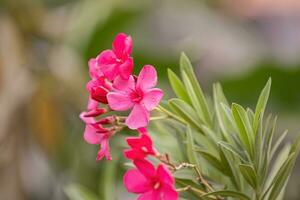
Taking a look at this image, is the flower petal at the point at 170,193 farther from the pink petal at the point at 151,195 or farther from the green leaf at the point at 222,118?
the green leaf at the point at 222,118

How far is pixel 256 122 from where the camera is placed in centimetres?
52

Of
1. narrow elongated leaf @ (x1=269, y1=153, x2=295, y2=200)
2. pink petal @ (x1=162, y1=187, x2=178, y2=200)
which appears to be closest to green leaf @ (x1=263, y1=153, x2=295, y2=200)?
narrow elongated leaf @ (x1=269, y1=153, x2=295, y2=200)

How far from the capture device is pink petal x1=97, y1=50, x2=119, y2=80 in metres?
0.49

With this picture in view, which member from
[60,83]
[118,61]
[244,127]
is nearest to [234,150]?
[244,127]

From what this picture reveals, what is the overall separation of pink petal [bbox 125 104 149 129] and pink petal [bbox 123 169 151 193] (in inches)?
1.4

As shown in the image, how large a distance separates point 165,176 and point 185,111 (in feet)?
0.39

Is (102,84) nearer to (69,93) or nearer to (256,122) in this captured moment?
(256,122)

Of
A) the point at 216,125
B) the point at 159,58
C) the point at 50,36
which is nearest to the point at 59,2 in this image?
the point at 50,36

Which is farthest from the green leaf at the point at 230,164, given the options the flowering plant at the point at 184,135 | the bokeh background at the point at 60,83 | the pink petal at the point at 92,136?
the bokeh background at the point at 60,83

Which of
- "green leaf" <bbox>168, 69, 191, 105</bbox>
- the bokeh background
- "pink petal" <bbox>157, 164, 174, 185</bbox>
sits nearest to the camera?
"pink petal" <bbox>157, 164, 174, 185</bbox>

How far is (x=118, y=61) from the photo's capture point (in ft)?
1.60

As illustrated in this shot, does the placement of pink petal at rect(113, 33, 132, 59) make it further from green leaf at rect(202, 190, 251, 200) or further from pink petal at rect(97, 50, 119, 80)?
green leaf at rect(202, 190, 251, 200)

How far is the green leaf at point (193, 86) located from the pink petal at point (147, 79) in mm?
100

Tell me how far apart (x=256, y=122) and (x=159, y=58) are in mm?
1208
